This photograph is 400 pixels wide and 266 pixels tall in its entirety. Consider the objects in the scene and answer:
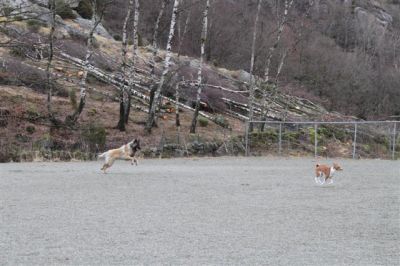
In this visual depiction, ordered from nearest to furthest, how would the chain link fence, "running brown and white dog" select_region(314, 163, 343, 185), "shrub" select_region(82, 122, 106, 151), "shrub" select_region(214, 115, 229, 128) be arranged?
"running brown and white dog" select_region(314, 163, 343, 185)
"shrub" select_region(82, 122, 106, 151)
the chain link fence
"shrub" select_region(214, 115, 229, 128)

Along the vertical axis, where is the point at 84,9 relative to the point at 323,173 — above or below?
above

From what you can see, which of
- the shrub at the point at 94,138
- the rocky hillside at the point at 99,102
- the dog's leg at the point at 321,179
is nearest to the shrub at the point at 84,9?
the rocky hillside at the point at 99,102

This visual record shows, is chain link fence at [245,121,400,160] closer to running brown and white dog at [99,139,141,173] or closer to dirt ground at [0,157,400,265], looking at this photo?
dirt ground at [0,157,400,265]

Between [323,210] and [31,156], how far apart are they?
591 inches

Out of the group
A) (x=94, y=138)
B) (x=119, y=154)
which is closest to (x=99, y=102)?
(x=94, y=138)

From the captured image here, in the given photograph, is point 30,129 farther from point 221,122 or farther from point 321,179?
point 321,179

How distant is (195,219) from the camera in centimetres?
1041

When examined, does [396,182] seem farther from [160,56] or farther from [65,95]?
[160,56]

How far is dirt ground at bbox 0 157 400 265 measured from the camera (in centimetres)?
773

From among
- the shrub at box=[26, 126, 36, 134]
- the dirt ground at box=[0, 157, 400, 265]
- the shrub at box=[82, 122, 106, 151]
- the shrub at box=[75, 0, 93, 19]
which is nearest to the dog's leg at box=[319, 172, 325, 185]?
the dirt ground at box=[0, 157, 400, 265]

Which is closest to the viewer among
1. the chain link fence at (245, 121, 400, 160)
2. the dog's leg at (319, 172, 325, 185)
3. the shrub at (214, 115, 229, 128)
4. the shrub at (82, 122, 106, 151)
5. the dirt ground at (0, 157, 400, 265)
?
the dirt ground at (0, 157, 400, 265)

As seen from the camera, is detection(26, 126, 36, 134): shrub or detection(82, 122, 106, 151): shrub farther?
detection(26, 126, 36, 134): shrub

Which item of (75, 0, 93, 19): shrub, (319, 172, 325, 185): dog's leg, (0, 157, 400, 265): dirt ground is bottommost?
(0, 157, 400, 265): dirt ground

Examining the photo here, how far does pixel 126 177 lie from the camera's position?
17391mm
